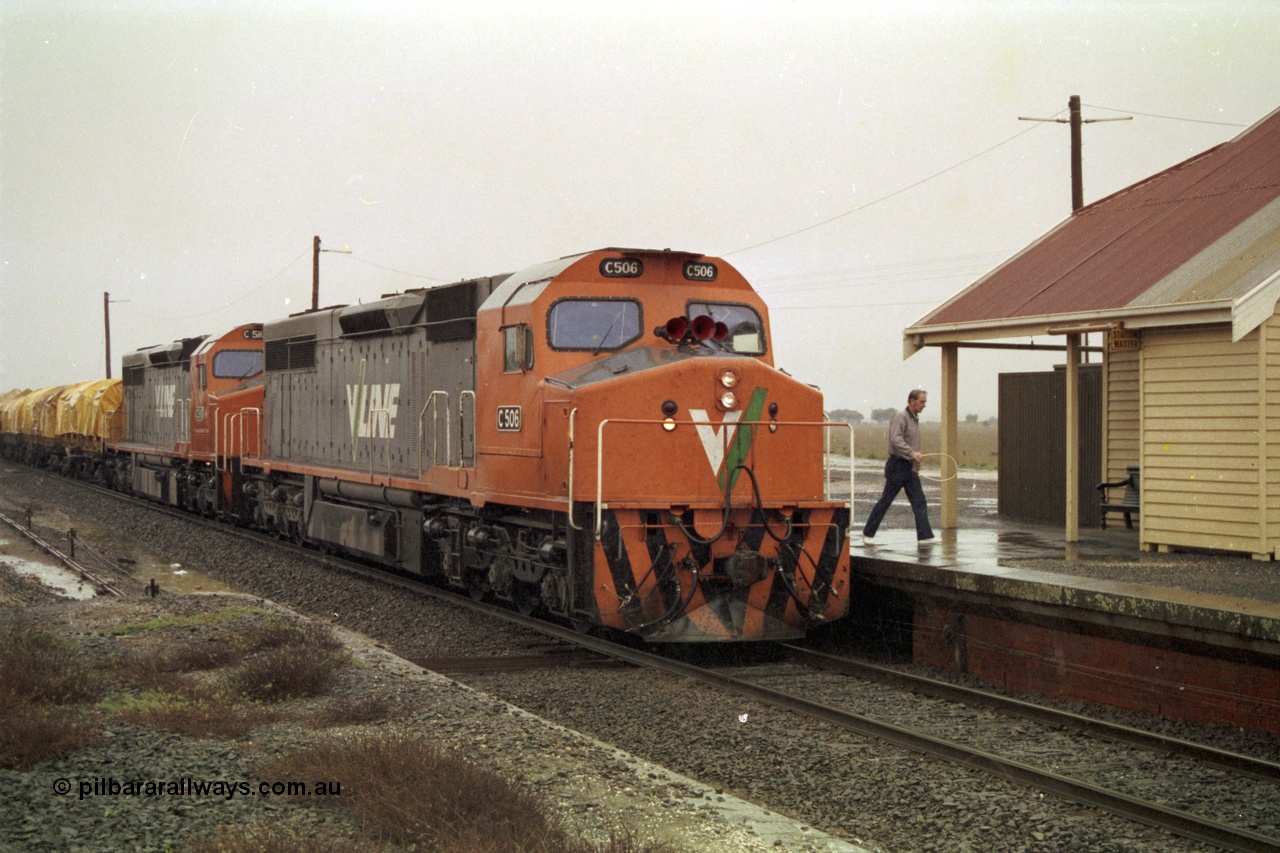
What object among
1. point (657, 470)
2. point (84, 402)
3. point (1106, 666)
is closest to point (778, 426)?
point (657, 470)

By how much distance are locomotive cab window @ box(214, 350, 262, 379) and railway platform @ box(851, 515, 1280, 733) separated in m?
14.3

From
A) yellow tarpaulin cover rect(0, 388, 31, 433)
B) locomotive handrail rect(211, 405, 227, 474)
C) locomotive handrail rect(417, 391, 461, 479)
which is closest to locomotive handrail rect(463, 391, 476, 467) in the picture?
locomotive handrail rect(417, 391, 461, 479)

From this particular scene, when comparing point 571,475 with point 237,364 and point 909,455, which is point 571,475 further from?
point 237,364

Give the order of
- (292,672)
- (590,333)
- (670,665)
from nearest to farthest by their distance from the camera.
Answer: (292,672)
(670,665)
(590,333)

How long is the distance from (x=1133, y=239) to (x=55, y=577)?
13.8 metres

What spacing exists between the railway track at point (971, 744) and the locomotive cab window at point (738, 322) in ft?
8.95

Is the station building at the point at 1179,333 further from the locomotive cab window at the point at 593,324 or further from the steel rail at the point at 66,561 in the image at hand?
the steel rail at the point at 66,561

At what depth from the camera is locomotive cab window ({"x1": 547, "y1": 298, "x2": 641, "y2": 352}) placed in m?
10.4

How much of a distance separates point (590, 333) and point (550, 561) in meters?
1.98

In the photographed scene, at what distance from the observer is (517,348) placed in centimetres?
1073

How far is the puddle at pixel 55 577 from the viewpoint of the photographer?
1424 cm

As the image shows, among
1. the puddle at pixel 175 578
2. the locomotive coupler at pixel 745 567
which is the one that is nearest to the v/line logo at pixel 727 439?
the locomotive coupler at pixel 745 567

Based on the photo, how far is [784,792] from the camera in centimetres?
650

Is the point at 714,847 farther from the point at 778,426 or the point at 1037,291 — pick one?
the point at 1037,291
